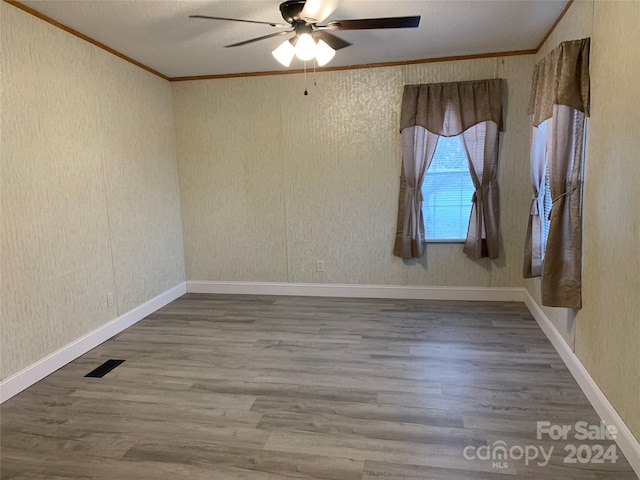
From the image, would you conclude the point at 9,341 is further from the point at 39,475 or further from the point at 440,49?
the point at 440,49

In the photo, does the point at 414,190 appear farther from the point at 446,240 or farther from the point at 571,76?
the point at 571,76

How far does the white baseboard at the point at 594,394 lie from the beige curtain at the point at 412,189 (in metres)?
1.29

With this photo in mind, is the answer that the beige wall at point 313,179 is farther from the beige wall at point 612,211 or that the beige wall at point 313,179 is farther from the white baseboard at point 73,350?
the beige wall at point 612,211

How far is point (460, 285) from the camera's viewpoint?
4.16m

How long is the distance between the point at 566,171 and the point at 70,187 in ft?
11.2

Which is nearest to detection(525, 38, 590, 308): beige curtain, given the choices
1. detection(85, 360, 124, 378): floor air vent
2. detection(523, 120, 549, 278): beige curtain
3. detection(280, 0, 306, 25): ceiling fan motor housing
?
detection(523, 120, 549, 278): beige curtain

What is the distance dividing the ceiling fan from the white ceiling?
250mm

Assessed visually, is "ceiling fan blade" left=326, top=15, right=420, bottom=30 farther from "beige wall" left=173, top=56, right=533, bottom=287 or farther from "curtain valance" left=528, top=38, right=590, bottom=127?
"beige wall" left=173, top=56, right=533, bottom=287

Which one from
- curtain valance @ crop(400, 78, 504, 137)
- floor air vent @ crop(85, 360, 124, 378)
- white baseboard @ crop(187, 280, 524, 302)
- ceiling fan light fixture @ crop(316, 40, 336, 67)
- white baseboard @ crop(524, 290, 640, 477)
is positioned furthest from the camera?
white baseboard @ crop(187, 280, 524, 302)

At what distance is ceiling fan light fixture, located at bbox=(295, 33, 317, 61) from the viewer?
2529 millimetres

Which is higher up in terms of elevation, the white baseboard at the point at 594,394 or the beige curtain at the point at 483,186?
the beige curtain at the point at 483,186

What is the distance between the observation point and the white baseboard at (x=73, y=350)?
2.51 m

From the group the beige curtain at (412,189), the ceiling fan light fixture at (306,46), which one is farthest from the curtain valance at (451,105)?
the ceiling fan light fixture at (306,46)

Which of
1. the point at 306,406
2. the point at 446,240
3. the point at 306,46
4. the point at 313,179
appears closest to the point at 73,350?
the point at 306,406
